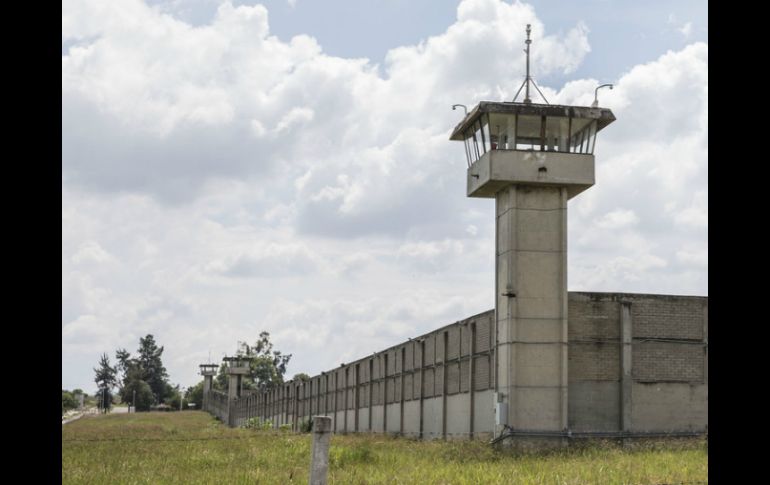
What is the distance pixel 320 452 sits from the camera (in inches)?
330

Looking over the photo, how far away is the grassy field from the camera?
555 inches

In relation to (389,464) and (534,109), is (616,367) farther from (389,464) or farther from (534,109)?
(389,464)

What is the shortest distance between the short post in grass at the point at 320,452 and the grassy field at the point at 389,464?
450cm

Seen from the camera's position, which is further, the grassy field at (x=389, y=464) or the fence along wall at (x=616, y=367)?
the fence along wall at (x=616, y=367)

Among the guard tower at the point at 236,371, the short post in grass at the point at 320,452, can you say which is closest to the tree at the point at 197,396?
the guard tower at the point at 236,371

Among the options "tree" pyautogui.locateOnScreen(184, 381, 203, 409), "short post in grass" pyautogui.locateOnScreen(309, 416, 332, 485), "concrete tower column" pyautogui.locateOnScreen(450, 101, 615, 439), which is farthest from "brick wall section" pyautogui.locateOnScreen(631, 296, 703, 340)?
"tree" pyautogui.locateOnScreen(184, 381, 203, 409)

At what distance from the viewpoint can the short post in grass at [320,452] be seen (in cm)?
832

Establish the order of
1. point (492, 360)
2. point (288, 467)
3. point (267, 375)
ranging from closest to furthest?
point (288, 467), point (492, 360), point (267, 375)

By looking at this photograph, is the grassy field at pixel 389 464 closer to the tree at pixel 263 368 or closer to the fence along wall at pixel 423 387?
the fence along wall at pixel 423 387

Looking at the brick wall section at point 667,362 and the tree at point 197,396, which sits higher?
the brick wall section at point 667,362
